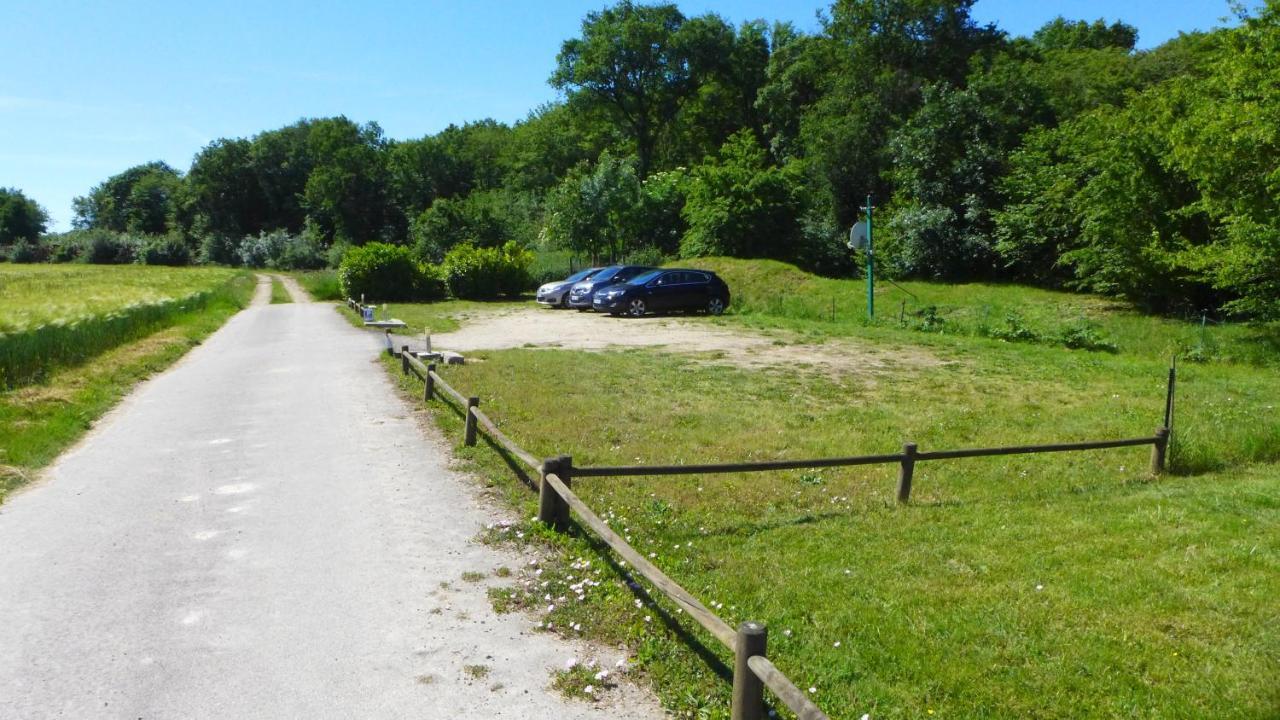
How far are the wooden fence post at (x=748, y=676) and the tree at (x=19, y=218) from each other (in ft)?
393

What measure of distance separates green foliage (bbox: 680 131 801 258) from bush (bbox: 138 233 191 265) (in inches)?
2689

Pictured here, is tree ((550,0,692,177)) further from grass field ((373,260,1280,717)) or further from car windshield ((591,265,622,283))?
grass field ((373,260,1280,717))

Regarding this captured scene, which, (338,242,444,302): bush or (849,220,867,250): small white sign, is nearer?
(849,220,867,250): small white sign

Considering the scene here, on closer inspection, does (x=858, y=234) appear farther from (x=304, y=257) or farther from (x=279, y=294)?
(x=304, y=257)

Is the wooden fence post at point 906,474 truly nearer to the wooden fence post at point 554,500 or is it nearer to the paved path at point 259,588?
the wooden fence post at point 554,500

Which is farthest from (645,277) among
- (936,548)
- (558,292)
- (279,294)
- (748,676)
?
(279,294)

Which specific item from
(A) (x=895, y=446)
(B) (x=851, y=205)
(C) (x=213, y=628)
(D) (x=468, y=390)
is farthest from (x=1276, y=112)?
(B) (x=851, y=205)

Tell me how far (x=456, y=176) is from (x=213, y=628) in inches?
3152

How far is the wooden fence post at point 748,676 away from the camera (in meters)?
3.54

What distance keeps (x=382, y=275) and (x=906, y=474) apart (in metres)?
30.4

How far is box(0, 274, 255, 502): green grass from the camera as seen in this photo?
9438 mm

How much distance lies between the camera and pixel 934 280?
3353 cm

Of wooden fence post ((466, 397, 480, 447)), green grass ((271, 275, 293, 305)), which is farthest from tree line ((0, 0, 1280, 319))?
wooden fence post ((466, 397, 480, 447))

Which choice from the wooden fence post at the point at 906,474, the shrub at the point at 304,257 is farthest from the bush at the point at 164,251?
the wooden fence post at the point at 906,474
